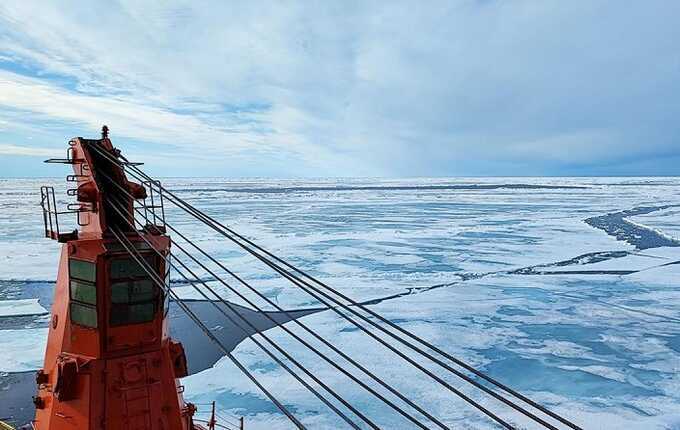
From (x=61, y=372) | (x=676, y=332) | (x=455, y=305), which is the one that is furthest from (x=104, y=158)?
(x=676, y=332)

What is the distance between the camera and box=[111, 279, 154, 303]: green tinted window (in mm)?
2807

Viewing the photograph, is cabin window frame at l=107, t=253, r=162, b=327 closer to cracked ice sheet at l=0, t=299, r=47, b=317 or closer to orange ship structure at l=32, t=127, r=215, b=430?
orange ship structure at l=32, t=127, r=215, b=430

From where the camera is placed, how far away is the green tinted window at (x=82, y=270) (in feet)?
9.04

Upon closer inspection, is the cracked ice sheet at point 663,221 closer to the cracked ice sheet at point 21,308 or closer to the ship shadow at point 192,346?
the ship shadow at point 192,346

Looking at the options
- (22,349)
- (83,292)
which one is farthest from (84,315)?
(22,349)

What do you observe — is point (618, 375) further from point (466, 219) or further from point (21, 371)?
point (466, 219)

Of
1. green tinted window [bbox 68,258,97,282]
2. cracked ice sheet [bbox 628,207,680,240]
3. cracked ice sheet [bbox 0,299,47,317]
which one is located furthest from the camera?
cracked ice sheet [bbox 628,207,680,240]

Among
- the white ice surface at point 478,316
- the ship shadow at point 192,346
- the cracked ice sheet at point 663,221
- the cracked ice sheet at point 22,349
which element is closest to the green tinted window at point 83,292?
the ship shadow at point 192,346

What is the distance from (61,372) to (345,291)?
888 centimetres

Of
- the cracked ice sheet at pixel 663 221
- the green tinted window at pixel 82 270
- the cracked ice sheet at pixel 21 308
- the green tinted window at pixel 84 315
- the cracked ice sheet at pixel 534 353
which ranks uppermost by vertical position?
the green tinted window at pixel 82 270

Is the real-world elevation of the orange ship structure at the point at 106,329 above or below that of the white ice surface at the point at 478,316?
above

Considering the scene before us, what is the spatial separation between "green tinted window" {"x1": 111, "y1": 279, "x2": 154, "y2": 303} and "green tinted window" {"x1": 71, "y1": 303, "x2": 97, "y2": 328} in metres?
0.13

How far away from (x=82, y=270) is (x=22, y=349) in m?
6.61

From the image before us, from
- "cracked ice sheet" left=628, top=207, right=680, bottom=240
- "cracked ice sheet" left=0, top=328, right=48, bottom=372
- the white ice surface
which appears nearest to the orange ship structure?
the white ice surface
